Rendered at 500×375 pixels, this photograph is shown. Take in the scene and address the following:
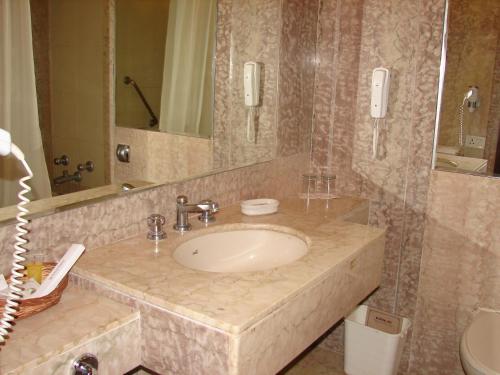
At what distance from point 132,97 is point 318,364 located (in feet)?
5.28

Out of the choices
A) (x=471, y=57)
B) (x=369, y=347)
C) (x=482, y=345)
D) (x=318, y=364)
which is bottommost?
(x=318, y=364)

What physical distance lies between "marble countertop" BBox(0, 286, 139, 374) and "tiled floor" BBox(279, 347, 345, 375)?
54.9 inches

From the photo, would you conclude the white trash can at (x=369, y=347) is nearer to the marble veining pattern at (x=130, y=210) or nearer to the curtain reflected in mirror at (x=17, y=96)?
the marble veining pattern at (x=130, y=210)

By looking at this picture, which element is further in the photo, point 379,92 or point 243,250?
point 379,92

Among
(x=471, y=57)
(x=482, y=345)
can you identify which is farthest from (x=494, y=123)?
(x=482, y=345)

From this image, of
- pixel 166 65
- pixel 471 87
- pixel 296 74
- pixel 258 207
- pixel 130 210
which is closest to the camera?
pixel 130 210

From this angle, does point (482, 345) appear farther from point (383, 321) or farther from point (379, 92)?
point (379, 92)

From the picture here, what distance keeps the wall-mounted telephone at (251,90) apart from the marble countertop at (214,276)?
1.58ft

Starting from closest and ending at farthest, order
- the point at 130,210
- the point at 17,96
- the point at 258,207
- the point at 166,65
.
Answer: the point at 17,96 → the point at 130,210 → the point at 166,65 → the point at 258,207

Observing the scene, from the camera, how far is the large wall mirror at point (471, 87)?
2.00m

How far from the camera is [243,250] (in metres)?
1.82

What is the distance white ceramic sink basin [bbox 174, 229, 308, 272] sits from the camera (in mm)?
1690

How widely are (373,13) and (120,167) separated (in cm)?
130

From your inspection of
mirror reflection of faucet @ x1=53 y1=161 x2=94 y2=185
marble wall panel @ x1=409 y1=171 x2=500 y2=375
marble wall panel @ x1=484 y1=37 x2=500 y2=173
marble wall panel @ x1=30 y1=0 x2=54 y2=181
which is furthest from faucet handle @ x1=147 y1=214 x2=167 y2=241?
marble wall panel @ x1=484 y1=37 x2=500 y2=173
